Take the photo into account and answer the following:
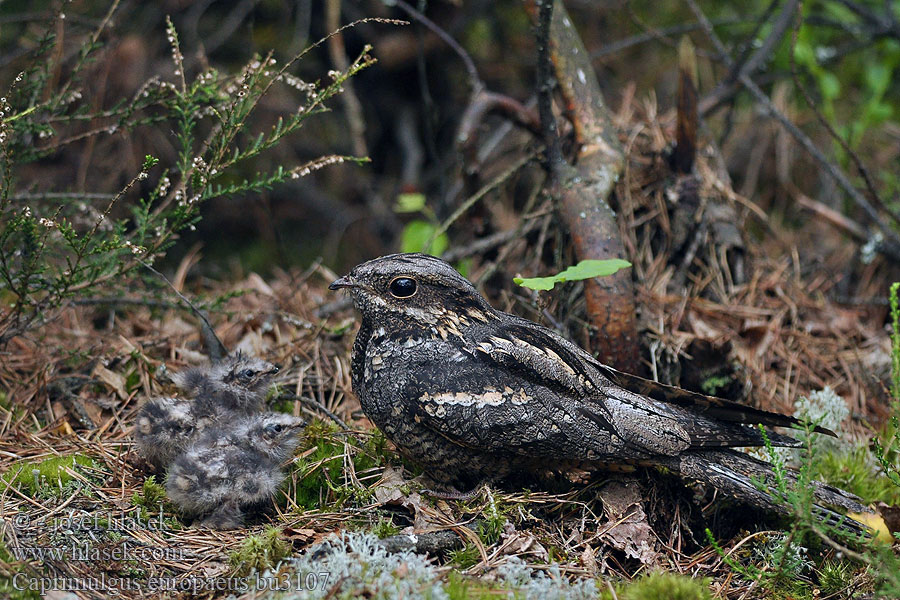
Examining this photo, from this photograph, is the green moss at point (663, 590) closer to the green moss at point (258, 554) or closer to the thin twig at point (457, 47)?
the green moss at point (258, 554)

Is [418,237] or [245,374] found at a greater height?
[418,237]

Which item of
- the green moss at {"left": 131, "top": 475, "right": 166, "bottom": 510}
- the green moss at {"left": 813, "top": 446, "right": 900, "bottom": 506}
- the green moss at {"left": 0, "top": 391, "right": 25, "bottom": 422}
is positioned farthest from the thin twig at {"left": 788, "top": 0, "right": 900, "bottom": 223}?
the green moss at {"left": 0, "top": 391, "right": 25, "bottom": 422}

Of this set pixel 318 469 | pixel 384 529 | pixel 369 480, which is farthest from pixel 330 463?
pixel 384 529

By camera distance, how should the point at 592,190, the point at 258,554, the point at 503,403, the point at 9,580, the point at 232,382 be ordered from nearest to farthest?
the point at 9,580
the point at 258,554
the point at 503,403
the point at 232,382
the point at 592,190

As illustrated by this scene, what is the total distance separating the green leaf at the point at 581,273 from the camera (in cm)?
296

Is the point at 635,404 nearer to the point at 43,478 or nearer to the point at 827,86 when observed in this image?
the point at 43,478

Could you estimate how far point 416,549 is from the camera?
2.63 meters

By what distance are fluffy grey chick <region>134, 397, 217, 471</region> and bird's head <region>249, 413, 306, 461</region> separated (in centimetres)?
28

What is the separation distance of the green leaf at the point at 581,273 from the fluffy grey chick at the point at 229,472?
1.21 meters

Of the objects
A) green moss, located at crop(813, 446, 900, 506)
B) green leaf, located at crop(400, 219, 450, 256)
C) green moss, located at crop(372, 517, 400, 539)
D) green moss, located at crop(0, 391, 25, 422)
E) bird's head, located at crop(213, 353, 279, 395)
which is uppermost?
green leaf, located at crop(400, 219, 450, 256)

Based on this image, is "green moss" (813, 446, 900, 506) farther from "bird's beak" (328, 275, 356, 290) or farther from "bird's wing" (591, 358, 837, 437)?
"bird's beak" (328, 275, 356, 290)

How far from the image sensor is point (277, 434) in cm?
315

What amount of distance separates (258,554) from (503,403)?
1.07 meters

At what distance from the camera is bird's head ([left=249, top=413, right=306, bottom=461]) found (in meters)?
3.11
